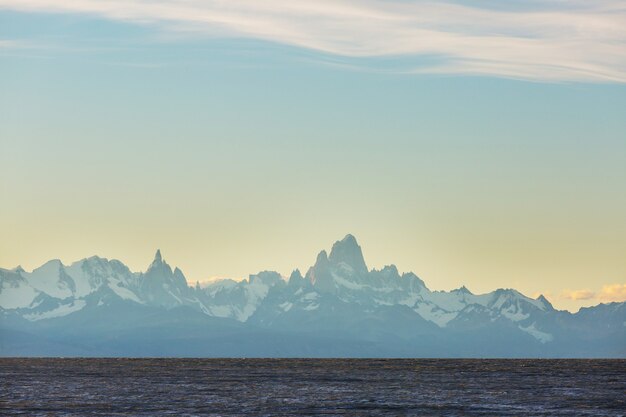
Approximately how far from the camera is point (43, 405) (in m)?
164

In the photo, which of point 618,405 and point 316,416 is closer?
point 316,416

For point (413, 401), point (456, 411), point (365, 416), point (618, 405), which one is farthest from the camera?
point (413, 401)

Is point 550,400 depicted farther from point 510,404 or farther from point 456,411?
point 456,411

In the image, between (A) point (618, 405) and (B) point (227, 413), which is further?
(A) point (618, 405)

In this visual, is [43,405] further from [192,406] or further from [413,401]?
[413,401]

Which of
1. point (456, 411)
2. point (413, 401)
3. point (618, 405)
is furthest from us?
point (413, 401)

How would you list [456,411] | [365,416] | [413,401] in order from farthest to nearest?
1. [413,401]
2. [456,411]
3. [365,416]

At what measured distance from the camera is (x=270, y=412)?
505ft

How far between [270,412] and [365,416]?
14.2m

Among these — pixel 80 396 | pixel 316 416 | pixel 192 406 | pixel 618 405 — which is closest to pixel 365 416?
pixel 316 416

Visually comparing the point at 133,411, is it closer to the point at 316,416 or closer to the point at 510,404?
the point at 316,416

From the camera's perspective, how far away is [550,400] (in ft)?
594

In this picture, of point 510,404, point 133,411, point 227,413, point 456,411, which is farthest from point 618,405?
point 133,411

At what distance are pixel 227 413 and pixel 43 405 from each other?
28555 mm
